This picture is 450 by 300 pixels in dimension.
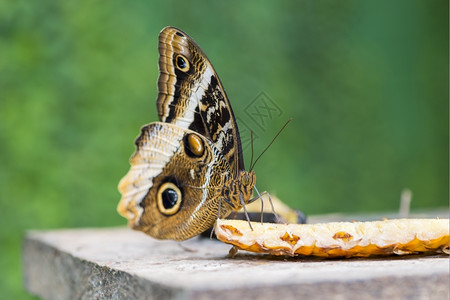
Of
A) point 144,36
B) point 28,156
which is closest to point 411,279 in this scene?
point 28,156

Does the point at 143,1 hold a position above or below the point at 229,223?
above

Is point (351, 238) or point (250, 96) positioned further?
point (250, 96)

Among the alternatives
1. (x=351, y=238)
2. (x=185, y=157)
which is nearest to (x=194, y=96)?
(x=185, y=157)

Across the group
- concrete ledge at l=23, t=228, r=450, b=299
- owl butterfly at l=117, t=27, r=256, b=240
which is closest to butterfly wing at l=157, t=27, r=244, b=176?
owl butterfly at l=117, t=27, r=256, b=240

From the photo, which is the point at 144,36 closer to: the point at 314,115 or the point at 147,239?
the point at 314,115

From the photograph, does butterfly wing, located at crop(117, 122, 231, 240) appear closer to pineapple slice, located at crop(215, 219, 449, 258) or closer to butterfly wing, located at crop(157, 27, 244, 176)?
butterfly wing, located at crop(157, 27, 244, 176)

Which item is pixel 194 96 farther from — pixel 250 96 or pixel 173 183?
pixel 250 96

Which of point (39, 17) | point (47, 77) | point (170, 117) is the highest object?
point (39, 17)
